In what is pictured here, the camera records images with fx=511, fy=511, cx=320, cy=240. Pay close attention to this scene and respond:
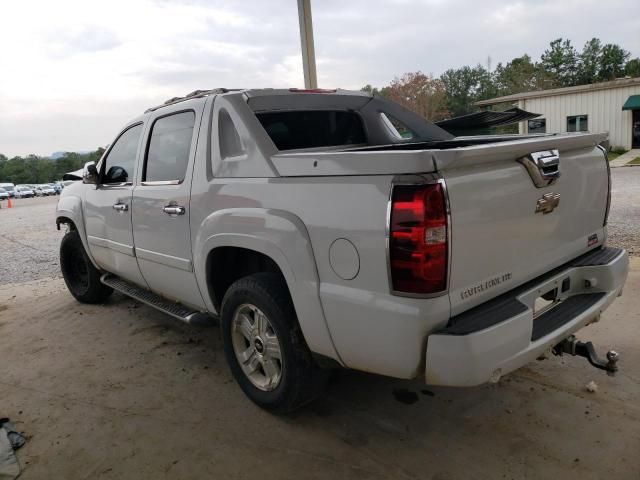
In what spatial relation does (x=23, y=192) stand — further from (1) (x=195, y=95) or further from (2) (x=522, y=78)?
(1) (x=195, y=95)

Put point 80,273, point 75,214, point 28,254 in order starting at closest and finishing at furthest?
point 75,214
point 80,273
point 28,254

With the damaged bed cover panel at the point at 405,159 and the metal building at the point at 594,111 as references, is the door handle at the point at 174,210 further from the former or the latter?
the metal building at the point at 594,111

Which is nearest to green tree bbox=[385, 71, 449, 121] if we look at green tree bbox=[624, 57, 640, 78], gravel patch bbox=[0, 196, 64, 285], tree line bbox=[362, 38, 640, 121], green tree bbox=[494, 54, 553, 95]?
tree line bbox=[362, 38, 640, 121]

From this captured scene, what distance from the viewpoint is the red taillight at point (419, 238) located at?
2025 mm

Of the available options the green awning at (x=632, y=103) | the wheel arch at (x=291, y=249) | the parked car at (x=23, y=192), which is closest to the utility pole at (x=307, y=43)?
the wheel arch at (x=291, y=249)

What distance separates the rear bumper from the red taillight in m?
0.23

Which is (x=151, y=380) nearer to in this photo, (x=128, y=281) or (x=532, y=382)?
(x=128, y=281)

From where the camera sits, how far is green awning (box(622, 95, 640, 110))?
2369 centimetres

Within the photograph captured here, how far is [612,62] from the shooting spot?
4603cm

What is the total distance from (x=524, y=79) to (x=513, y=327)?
50.9 metres

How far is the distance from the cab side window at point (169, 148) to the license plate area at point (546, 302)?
231cm

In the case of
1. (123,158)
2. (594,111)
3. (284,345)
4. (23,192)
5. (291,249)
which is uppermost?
(594,111)

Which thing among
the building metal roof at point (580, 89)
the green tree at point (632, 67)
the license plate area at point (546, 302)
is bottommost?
the license plate area at point (546, 302)

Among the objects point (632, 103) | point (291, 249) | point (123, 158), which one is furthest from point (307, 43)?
point (632, 103)
